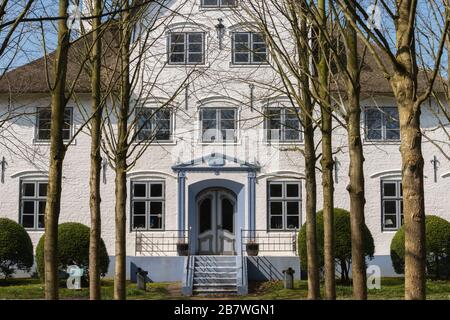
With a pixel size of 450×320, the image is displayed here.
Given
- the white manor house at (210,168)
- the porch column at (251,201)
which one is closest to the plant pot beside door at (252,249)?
the white manor house at (210,168)

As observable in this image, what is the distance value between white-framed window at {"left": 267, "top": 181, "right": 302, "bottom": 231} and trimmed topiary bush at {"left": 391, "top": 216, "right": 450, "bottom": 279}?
3325mm

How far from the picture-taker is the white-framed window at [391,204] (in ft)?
75.9

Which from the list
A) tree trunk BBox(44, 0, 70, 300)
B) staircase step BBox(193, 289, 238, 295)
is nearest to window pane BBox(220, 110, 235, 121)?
staircase step BBox(193, 289, 238, 295)

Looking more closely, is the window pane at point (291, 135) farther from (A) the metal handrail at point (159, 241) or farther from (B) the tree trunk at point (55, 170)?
(B) the tree trunk at point (55, 170)

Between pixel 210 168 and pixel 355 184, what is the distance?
12911 mm

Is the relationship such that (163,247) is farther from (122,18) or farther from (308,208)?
(122,18)

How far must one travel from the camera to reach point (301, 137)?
2331 cm

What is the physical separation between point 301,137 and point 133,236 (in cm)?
631

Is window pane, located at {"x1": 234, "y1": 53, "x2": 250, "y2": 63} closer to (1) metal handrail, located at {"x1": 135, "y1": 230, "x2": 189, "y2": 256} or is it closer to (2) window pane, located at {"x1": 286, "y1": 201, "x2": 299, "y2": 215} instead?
(2) window pane, located at {"x1": 286, "y1": 201, "x2": 299, "y2": 215}

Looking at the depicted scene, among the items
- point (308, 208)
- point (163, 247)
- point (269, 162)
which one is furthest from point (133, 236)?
point (308, 208)

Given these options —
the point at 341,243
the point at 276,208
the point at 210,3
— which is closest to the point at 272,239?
the point at 276,208

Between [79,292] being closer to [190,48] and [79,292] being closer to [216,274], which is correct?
[216,274]

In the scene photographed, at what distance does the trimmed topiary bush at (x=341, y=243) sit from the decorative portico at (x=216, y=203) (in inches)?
102

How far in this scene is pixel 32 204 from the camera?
23047 mm
